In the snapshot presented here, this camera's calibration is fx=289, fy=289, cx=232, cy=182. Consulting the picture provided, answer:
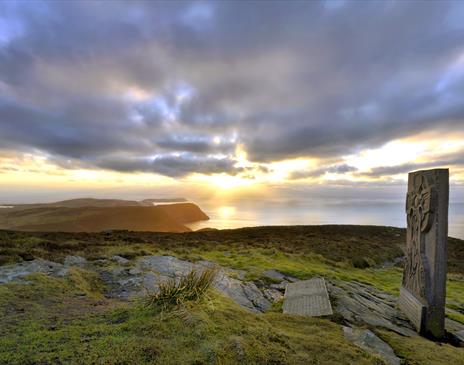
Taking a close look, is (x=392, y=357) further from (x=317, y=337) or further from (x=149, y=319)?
(x=149, y=319)

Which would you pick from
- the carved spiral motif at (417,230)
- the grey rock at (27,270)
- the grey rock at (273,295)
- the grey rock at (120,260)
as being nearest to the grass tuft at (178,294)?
the grey rock at (273,295)

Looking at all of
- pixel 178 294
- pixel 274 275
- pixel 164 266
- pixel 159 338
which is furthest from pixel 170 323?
pixel 274 275

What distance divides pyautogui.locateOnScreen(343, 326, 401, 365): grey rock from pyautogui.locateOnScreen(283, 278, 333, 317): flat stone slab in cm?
87

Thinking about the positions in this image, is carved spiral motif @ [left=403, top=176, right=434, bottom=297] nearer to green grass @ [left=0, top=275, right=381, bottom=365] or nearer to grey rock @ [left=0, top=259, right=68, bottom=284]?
green grass @ [left=0, top=275, right=381, bottom=365]

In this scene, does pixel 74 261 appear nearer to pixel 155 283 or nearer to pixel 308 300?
pixel 155 283

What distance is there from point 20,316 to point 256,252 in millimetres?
10568

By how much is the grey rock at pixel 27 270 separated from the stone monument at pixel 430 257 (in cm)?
753

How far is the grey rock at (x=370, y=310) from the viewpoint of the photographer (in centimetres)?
531

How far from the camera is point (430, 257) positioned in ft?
20.2

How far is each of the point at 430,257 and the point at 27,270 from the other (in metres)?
8.57

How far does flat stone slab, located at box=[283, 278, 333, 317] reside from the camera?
5.27 metres

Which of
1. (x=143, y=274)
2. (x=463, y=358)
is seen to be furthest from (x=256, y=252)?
(x=463, y=358)

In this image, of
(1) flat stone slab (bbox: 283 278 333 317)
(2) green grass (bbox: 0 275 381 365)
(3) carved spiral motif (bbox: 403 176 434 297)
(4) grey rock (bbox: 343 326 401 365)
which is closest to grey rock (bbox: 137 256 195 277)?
(1) flat stone slab (bbox: 283 278 333 317)

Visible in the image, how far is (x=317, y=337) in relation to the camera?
376cm
